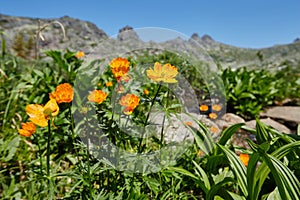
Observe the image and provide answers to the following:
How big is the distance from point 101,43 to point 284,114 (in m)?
3.45

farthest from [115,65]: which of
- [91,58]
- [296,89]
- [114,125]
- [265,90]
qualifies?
[296,89]

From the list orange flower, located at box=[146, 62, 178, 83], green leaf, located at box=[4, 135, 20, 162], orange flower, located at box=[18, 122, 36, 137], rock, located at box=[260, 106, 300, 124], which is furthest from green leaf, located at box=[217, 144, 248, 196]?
rock, located at box=[260, 106, 300, 124]

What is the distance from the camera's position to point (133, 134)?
1.29 m

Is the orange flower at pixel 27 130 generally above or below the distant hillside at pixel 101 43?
below

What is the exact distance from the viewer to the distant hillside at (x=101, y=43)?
242cm

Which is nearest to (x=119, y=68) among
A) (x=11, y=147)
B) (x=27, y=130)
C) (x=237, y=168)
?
(x=27, y=130)

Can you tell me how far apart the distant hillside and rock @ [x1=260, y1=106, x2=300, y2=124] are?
4.41 feet

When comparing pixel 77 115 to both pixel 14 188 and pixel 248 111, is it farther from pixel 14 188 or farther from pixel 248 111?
pixel 248 111

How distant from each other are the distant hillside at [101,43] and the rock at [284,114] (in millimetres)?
1345

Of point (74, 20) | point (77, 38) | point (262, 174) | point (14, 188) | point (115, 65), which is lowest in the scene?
point (14, 188)

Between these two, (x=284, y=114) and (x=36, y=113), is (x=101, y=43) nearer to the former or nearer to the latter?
(x=36, y=113)

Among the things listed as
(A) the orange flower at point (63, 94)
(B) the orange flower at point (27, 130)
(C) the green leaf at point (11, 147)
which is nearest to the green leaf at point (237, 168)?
(A) the orange flower at point (63, 94)

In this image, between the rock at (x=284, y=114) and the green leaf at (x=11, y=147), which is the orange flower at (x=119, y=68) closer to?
the green leaf at (x=11, y=147)

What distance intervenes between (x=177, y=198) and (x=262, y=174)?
0.45 meters
